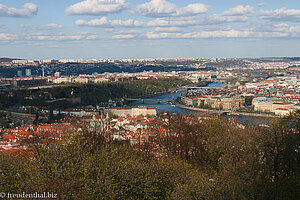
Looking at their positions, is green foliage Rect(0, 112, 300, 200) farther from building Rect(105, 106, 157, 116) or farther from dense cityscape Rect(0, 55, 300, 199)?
building Rect(105, 106, 157, 116)

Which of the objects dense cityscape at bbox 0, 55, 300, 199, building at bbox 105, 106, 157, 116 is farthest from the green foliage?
building at bbox 105, 106, 157, 116

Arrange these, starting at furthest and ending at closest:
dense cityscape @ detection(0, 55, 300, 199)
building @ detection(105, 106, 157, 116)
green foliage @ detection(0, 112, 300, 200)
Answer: building @ detection(105, 106, 157, 116)
dense cityscape @ detection(0, 55, 300, 199)
green foliage @ detection(0, 112, 300, 200)

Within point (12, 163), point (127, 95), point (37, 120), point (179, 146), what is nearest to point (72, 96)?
point (127, 95)

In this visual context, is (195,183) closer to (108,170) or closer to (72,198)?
(108,170)

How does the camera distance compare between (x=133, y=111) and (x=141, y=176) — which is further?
(x=133, y=111)

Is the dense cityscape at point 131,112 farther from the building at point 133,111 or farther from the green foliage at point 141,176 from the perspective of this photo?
the green foliage at point 141,176

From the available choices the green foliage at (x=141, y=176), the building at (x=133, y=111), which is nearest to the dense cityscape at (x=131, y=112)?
the building at (x=133, y=111)

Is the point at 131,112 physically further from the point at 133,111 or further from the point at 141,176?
the point at 141,176

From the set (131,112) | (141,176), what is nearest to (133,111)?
(131,112)

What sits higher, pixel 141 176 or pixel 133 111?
pixel 141 176

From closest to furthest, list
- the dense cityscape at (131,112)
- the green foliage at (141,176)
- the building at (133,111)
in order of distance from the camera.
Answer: the green foliage at (141,176) < the dense cityscape at (131,112) < the building at (133,111)

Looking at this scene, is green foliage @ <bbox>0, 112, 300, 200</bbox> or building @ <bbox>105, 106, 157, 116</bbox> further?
building @ <bbox>105, 106, 157, 116</bbox>

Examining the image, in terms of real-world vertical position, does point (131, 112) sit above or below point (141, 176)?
below

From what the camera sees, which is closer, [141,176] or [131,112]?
[141,176]
